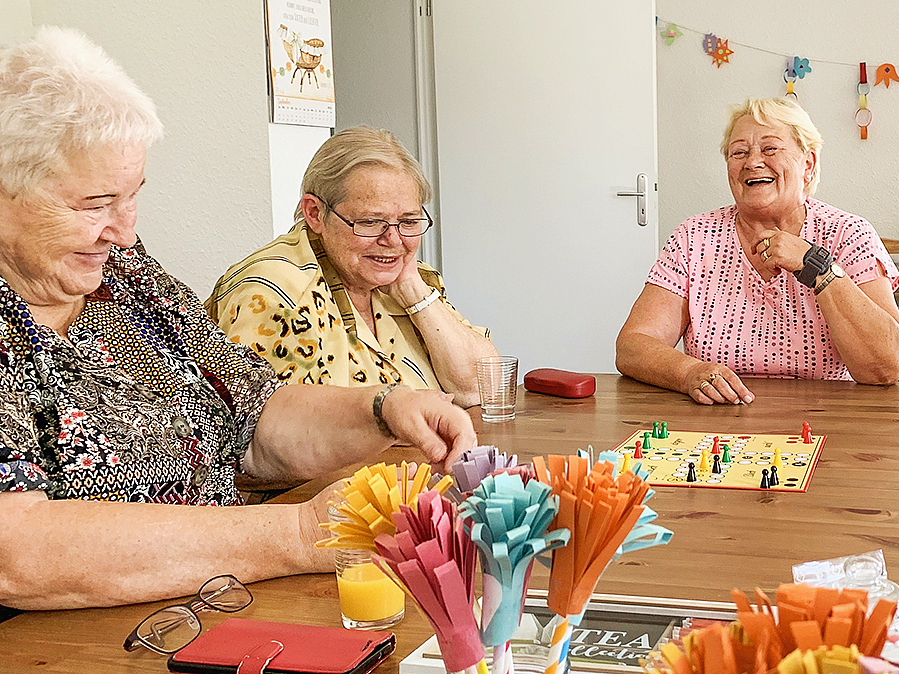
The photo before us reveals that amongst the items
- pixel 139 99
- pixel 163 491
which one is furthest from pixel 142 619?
pixel 139 99

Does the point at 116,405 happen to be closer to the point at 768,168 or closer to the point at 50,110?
the point at 50,110

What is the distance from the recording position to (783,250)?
87.6 inches

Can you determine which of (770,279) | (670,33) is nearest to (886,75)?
(670,33)

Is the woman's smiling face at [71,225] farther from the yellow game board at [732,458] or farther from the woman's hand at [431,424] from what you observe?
the yellow game board at [732,458]

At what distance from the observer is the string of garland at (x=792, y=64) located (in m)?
4.11

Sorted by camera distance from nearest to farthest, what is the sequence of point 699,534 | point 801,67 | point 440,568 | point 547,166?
point 440,568 < point 699,534 < point 547,166 < point 801,67

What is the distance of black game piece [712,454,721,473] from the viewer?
1.36 m

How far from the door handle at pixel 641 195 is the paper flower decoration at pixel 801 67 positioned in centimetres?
90

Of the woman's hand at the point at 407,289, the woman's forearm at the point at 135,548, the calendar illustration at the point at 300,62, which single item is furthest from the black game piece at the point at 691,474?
the calendar illustration at the point at 300,62

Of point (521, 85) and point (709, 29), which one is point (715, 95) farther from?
point (521, 85)

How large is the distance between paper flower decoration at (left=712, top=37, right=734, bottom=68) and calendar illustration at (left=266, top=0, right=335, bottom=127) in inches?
80.7

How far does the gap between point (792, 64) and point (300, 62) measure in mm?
2376

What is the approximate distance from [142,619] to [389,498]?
466mm

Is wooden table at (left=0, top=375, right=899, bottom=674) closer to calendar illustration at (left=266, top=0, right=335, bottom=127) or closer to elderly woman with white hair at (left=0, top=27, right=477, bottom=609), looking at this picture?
elderly woman with white hair at (left=0, top=27, right=477, bottom=609)
